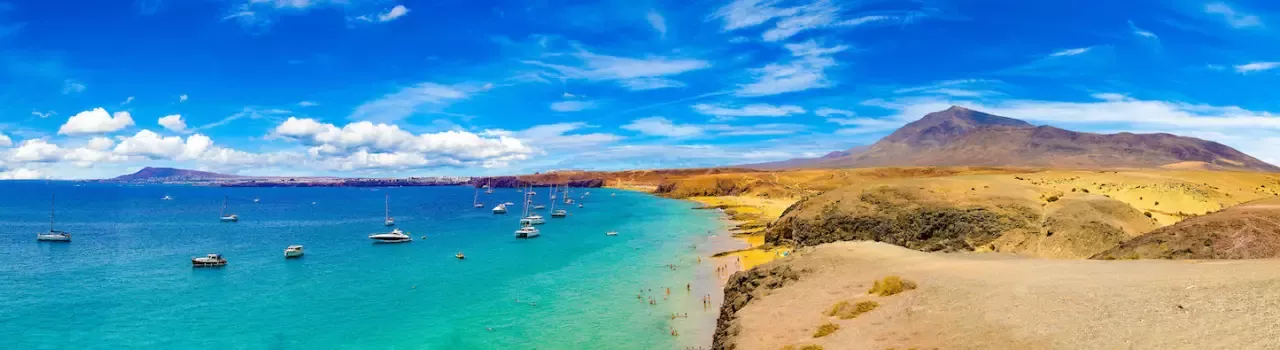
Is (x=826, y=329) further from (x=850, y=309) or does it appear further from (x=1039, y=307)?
(x=1039, y=307)

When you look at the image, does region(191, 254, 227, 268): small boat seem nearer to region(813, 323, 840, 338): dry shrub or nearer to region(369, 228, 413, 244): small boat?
region(369, 228, 413, 244): small boat

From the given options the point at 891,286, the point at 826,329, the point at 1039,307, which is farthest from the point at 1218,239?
the point at 826,329

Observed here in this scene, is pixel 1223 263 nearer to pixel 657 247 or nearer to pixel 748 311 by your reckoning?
pixel 748 311

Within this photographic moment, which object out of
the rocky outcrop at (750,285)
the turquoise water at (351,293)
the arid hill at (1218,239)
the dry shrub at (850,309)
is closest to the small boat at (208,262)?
the turquoise water at (351,293)

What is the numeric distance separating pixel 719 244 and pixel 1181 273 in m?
54.1

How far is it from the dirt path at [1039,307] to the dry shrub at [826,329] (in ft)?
0.69

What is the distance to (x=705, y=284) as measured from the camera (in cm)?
4741

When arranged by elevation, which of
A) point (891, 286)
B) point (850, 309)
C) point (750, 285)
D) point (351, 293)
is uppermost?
point (891, 286)

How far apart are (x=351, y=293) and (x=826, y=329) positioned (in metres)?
39.4

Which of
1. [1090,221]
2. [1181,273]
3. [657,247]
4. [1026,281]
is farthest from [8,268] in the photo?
[1090,221]

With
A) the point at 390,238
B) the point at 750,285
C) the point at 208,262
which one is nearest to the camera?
the point at 750,285

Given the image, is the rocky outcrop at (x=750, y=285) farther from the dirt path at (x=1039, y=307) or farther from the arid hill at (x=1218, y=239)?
the arid hill at (x=1218, y=239)

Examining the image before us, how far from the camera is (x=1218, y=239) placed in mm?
25203

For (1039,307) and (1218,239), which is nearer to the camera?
(1039,307)
